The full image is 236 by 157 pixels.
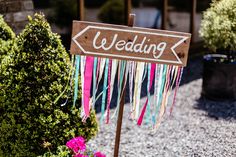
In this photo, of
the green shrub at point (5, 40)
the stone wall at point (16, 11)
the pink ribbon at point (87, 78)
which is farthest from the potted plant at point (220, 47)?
the pink ribbon at point (87, 78)

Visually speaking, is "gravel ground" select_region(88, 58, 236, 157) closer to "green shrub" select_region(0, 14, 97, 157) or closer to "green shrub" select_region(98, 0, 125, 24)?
"green shrub" select_region(0, 14, 97, 157)

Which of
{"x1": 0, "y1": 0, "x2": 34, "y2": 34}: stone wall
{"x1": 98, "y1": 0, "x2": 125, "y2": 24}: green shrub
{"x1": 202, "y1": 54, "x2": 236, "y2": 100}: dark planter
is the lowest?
{"x1": 202, "y1": 54, "x2": 236, "y2": 100}: dark planter

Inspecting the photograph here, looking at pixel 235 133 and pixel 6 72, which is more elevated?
pixel 6 72

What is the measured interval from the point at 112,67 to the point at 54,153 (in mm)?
879

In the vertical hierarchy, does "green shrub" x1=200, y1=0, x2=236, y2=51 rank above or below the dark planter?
above

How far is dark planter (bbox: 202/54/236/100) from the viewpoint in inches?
253

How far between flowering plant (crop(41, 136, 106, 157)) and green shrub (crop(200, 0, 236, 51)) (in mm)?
3219

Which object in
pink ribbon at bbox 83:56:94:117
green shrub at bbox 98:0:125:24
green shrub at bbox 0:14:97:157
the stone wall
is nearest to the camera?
pink ribbon at bbox 83:56:94:117

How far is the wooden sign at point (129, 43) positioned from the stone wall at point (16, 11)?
9.14 ft

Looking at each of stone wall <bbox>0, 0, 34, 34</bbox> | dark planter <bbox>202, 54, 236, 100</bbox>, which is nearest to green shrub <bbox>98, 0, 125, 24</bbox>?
dark planter <bbox>202, 54, 236, 100</bbox>

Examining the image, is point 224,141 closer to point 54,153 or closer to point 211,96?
point 211,96

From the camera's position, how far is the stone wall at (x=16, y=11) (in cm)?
572

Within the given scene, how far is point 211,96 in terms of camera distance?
259 inches

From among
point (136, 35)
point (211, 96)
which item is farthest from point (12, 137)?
point (211, 96)
